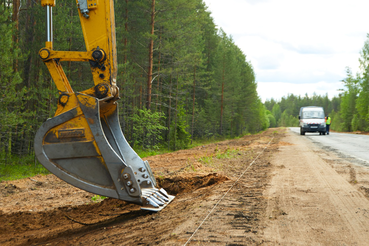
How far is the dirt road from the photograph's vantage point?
369 cm

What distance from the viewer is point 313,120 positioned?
90.4 ft

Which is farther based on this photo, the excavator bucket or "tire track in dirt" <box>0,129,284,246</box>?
the excavator bucket

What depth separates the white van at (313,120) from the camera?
27.3 meters

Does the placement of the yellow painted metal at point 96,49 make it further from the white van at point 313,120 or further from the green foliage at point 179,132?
the white van at point 313,120

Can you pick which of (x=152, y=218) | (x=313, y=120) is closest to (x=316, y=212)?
(x=152, y=218)

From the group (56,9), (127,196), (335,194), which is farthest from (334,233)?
(56,9)

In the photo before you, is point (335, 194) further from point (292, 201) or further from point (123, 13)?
point (123, 13)

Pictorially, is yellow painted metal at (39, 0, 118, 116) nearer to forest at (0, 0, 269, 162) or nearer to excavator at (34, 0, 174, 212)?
excavator at (34, 0, 174, 212)

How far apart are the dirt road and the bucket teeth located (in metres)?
0.13

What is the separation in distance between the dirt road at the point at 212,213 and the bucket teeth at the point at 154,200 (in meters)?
0.13

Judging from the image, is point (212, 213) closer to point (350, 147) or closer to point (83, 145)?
point (83, 145)

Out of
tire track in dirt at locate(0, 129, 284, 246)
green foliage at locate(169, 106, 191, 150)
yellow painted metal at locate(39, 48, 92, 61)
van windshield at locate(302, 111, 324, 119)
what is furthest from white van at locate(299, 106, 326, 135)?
yellow painted metal at locate(39, 48, 92, 61)

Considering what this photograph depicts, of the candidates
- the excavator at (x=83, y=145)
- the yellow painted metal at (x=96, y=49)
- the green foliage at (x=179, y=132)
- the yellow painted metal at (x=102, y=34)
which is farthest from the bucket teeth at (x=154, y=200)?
the green foliage at (x=179, y=132)

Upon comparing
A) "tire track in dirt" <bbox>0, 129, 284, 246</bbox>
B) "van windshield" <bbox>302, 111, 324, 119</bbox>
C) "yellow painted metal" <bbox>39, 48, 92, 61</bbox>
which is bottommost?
"tire track in dirt" <bbox>0, 129, 284, 246</bbox>
